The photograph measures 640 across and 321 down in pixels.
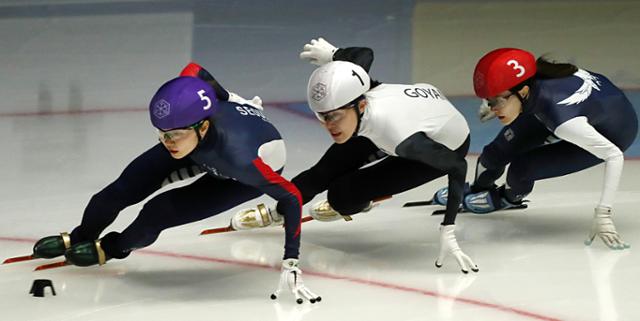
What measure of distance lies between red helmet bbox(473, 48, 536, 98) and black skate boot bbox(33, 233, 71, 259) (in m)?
2.03

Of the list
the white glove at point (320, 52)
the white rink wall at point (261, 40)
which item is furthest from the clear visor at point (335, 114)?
the white rink wall at point (261, 40)

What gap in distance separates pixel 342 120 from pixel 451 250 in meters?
0.81

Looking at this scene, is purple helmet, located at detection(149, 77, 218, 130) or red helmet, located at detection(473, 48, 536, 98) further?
red helmet, located at detection(473, 48, 536, 98)

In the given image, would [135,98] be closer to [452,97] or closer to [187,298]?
[452,97]

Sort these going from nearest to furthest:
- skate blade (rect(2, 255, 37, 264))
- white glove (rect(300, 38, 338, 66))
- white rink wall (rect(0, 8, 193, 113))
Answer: skate blade (rect(2, 255, 37, 264)), white glove (rect(300, 38, 338, 66)), white rink wall (rect(0, 8, 193, 113))

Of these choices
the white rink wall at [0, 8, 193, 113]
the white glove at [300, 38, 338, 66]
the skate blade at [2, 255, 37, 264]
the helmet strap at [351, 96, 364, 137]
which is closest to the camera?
the helmet strap at [351, 96, 364, 137]

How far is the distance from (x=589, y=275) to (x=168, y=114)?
2033mm

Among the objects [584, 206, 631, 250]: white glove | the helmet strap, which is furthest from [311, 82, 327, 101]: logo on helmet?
[584, 206, 631, 250]: white glove

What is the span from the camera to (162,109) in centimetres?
502

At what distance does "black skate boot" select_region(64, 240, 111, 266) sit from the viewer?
18.5 ft

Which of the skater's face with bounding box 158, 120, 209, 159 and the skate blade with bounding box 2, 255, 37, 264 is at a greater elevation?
the skater's face with bounding box 158, 120, 209, 159

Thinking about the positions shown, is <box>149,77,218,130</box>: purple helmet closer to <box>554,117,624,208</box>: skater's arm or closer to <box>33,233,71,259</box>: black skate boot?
<box>33,233,71,259</box>: black skate boot

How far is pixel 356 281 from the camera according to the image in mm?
5609

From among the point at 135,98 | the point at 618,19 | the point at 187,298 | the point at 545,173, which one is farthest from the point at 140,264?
the point at 618,19
